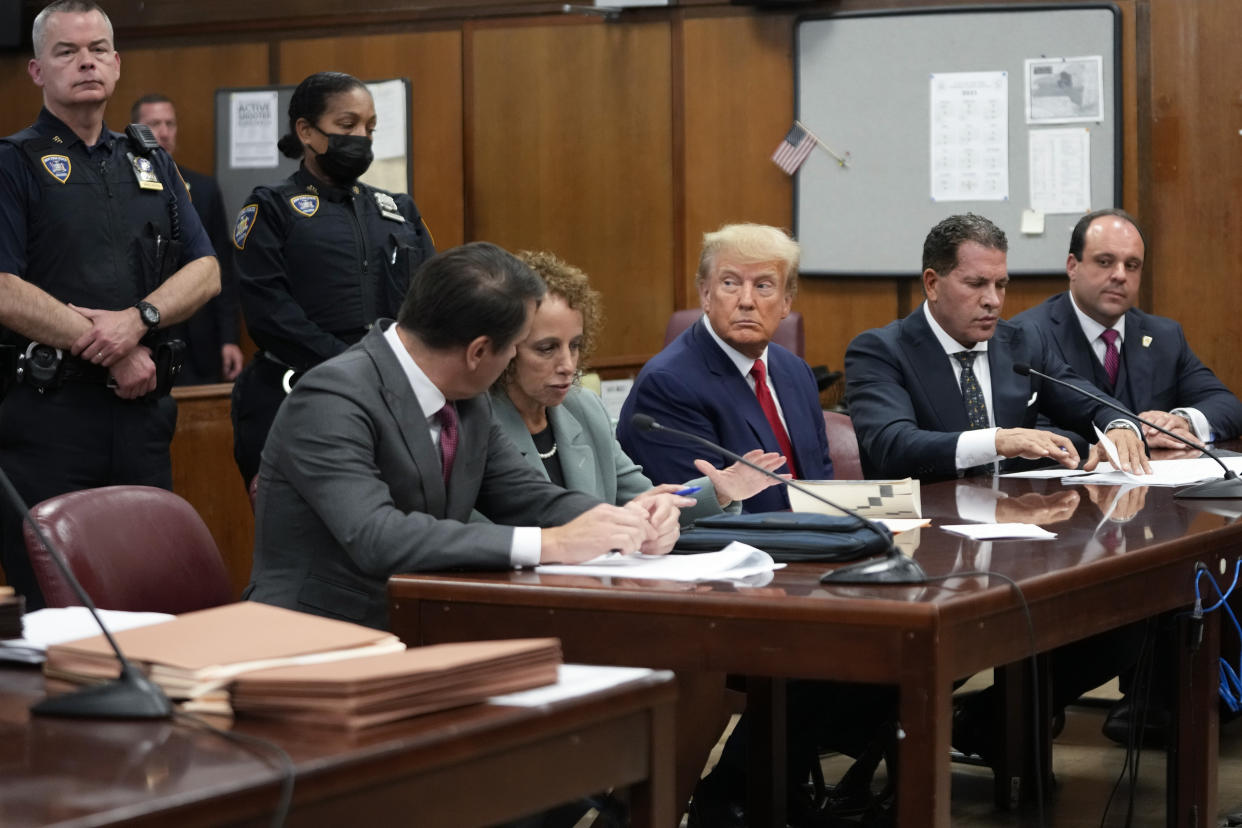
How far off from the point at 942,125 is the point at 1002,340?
2.05 m

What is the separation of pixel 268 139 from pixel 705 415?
3798 mm

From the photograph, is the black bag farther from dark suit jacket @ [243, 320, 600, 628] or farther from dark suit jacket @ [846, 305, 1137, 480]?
dark suit jacket @ [846, 305, 1137, 480]

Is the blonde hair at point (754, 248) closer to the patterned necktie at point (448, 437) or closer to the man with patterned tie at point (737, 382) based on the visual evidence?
the man with patterned tie at point (737, 382)

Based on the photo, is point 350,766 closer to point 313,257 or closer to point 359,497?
point 359,497

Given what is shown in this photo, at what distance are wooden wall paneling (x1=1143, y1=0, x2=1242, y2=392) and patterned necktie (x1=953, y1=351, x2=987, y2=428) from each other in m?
2.14

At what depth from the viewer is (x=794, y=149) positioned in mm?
6180

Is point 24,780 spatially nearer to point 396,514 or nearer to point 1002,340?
point 396,514

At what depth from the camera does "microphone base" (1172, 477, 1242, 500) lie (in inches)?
125

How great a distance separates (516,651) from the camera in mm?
1555

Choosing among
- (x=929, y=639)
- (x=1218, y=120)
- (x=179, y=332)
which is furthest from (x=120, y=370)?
(x=1218, y=120)

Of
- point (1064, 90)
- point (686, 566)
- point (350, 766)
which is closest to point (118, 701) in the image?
point (350, 766)

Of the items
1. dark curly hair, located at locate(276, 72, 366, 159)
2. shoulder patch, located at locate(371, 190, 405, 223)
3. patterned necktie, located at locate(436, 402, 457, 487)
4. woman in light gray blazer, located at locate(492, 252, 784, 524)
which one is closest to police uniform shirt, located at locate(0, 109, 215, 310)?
dark curly hair, located at locate(276, 72, 366, 159)

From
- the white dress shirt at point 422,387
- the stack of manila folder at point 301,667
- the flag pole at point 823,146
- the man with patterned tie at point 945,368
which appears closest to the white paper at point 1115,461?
the man with patterned tie at point 945,368

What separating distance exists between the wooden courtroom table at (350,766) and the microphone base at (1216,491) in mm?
1853
